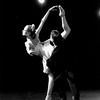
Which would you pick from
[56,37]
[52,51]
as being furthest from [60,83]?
[56,37]

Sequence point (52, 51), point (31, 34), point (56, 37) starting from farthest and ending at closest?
1. point (31, 34)
2. point (52, 51)
3. point (56, 37)

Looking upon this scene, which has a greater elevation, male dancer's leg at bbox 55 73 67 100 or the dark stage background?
the dark stage background

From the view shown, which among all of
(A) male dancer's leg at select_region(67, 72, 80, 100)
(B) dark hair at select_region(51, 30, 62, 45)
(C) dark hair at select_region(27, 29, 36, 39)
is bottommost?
(A) male dancer's leg at select_region(67, 72, 80, 100)

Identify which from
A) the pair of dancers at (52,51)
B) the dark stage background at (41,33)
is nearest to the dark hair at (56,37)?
the pair of dancers at (52,51)

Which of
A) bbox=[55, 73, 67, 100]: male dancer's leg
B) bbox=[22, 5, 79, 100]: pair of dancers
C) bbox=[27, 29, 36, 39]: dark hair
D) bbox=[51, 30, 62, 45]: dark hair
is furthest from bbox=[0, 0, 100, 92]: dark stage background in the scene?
bbox=[51, 30, 62, 45]: dark hair

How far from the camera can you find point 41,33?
17875 mm

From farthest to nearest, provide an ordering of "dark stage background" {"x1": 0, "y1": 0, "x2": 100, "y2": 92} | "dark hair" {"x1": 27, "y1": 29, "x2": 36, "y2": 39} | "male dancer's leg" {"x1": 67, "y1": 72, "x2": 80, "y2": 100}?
"dark stage background" {"x1": 0, "y1": 0, "x2": 100, "y2": 92}
"dark hair" {"x1": 27, "y1": 29, "x2": 36, "y2": 39}
"male dancer's leg" {"x1": 67, "y1": 72, "x2": 80, "y2": 100}

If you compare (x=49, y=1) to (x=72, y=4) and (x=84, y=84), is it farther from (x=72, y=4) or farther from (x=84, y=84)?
(x=84, y=84)

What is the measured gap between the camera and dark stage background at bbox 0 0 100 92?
17.9m

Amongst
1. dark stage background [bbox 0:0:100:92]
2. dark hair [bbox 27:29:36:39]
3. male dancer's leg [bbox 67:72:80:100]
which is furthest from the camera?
dark stage background [bbox 0:0:100:92]

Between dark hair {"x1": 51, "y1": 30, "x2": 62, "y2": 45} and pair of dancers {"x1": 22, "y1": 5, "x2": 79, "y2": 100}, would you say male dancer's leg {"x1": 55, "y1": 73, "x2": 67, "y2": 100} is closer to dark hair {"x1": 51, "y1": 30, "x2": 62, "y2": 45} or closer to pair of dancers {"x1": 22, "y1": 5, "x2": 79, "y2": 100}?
pair of dancers {"x1": 22, "y1": 5, "x2": 79, "y2": 100}

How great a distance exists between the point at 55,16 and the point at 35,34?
9.72m

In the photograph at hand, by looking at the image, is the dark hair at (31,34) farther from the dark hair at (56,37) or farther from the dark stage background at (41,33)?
the dark stage background at (41,33)

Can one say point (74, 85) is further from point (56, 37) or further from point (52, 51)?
point (56, 37)
